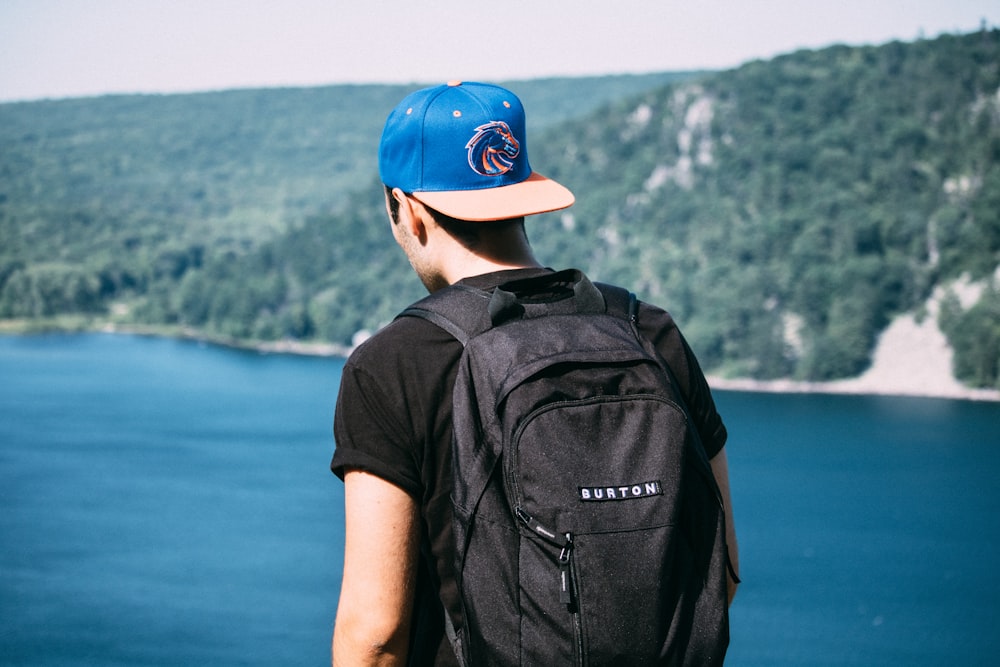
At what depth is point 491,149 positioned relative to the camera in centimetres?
137

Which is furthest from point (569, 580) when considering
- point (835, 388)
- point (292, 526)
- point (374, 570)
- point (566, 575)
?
point (835, 388)

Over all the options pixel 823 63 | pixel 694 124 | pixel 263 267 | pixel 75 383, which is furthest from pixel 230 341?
pixel 823 63

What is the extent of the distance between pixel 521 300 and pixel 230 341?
254ft

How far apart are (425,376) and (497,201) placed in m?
0.24

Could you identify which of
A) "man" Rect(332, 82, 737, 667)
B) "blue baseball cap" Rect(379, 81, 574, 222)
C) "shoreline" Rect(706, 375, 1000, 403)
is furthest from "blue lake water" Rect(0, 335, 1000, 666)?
"blue baseball cap" Rect(379, 81, 574, 222)

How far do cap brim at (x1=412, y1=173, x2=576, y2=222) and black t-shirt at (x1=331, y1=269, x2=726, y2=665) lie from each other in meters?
0.07

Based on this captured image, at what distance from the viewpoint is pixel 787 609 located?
30.2 meters

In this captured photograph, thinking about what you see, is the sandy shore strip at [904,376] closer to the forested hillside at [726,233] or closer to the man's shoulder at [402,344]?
the forested hillside at [726,233]

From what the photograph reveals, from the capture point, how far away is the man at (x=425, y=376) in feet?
4.17

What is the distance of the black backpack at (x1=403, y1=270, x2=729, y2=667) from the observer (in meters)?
1.18

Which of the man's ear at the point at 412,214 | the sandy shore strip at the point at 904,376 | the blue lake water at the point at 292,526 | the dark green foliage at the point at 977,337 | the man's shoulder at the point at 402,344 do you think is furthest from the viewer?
the sandy shore strip at the point at 904,376

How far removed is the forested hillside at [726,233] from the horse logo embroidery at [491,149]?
2288 inches

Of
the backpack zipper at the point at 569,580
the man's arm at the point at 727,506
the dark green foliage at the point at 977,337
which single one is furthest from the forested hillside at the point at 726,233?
the backpack zipper at the point at 569,580

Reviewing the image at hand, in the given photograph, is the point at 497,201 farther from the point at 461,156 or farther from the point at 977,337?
the point at 977,337
